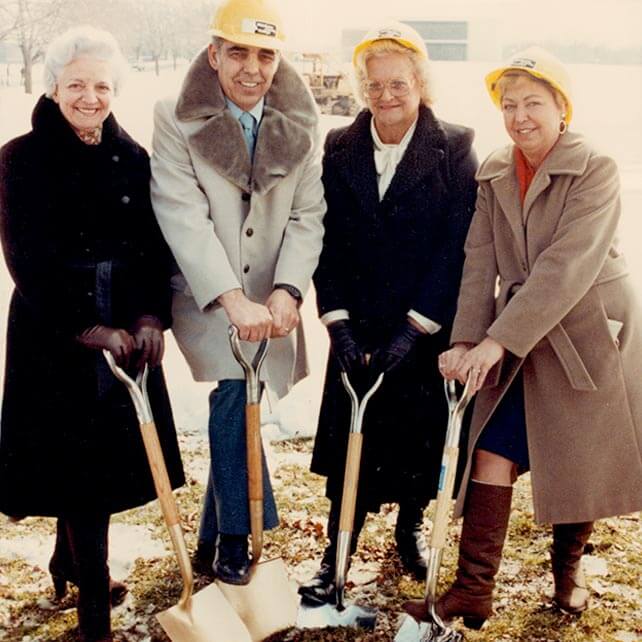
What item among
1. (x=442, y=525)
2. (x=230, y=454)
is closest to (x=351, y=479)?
(x=442, y=525)

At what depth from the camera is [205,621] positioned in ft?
8.96

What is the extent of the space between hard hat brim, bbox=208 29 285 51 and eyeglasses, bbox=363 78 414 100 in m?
0.35

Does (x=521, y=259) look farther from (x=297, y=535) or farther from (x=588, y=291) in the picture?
(x=297, y=535)

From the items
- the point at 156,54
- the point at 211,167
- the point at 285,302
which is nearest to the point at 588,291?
the point at 285,302

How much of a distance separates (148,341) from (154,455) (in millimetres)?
353

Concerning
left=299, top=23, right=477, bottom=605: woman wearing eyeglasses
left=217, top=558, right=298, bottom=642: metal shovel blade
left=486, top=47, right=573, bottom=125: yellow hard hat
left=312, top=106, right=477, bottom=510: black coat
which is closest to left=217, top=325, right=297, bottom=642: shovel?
left=217, top=558, right=298, bottom=642: metal shovel blade

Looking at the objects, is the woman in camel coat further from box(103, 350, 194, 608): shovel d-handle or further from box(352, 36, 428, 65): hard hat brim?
box(103, 350, 194, 608): shovel d-handle

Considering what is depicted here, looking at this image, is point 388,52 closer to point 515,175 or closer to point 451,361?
point 515,175

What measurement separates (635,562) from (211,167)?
2.31 meters

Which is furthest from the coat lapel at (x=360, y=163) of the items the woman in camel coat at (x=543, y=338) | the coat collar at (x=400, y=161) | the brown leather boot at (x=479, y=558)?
the brown leather boot at (x=479, y=558)

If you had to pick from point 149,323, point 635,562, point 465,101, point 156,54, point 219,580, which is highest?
point 156,54

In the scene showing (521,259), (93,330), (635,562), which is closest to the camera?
(93,330)

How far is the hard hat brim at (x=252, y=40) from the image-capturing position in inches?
106

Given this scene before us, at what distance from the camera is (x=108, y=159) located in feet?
8.75
